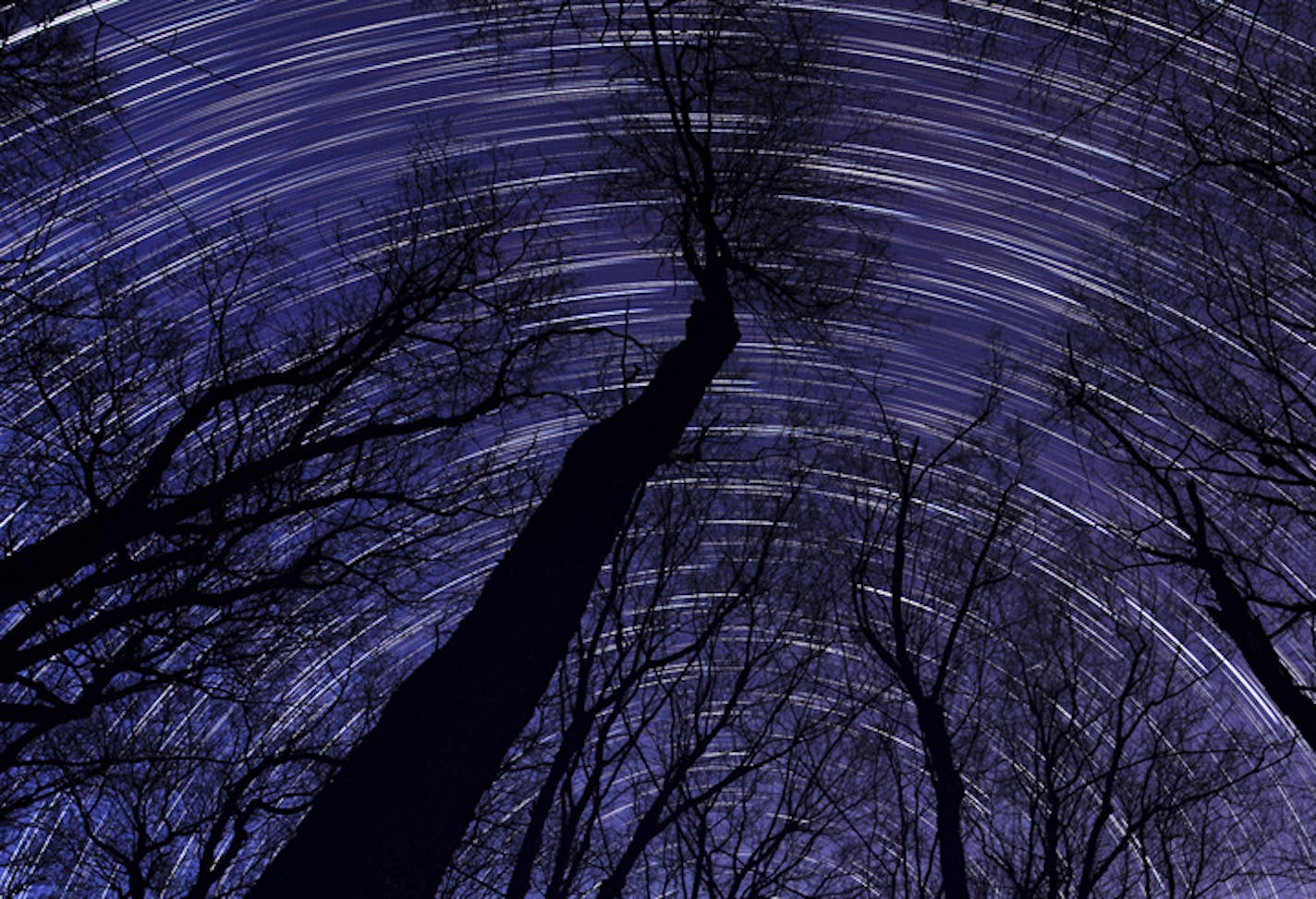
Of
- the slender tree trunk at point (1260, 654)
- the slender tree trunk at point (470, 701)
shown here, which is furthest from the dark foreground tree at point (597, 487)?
the slender tree trunk at point (1260, 654)

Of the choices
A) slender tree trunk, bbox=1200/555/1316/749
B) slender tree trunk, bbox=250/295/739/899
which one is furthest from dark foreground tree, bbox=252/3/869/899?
slender tree trunk, bbox=1200/555/1316/749

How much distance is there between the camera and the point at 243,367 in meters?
8.36

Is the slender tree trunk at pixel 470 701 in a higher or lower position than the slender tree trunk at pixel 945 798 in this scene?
lower

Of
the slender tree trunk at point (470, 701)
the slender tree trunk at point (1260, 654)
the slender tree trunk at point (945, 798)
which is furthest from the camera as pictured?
the slender tree trunk at point (945, 798)

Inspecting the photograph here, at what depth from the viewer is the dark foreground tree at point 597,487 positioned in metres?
4.21

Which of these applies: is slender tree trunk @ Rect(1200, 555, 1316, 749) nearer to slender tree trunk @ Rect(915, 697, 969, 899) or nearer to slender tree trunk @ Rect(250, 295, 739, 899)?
slender tree trunk @ Rect(915, 697, 969, 899)

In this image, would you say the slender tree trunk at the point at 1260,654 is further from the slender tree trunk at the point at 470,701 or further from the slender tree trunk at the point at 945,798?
the slender tree trunk at the point at 470,701

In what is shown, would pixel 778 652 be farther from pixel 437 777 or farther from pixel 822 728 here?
pixel 437 777

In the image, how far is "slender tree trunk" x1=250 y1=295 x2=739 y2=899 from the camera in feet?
13.5

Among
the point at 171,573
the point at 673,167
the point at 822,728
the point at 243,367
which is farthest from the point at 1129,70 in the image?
the point at 822,728

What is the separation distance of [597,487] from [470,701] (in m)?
1.40

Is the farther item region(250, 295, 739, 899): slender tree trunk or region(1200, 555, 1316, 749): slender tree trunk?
region(1200, 555, 1316, 749): slender tree trunk

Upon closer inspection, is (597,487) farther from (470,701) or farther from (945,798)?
(945,798)

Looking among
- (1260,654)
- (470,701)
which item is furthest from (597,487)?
(1260,654)
